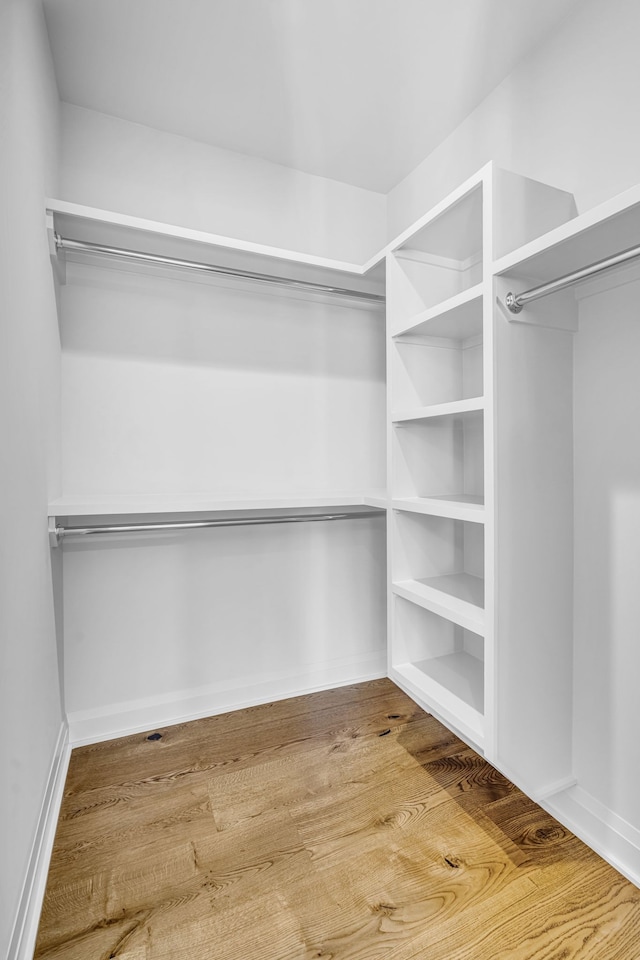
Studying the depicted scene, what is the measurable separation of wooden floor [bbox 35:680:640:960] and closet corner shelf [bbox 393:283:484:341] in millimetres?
1478

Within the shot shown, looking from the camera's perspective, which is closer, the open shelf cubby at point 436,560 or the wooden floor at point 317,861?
the wooden floor at point 317,861

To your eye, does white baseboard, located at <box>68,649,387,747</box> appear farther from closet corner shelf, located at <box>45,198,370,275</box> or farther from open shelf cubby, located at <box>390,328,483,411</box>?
closet corner shelf, located at <box>45,198,370,275</box>

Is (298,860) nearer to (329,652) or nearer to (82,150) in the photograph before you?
(329,652)

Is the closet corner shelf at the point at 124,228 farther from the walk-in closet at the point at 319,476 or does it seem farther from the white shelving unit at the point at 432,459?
the white shelving unit at the point at 432,459

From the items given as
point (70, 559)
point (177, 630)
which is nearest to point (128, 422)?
point (70, 559)

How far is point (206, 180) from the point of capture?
6.38 feet

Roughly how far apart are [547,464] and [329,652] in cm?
131

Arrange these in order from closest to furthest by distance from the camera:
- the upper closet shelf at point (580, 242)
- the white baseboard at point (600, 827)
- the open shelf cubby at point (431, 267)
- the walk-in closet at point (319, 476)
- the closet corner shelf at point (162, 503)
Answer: the upper closet shelf at point (580, 242)
the walk-in closet at point (319, 476)
the white baseboard at point (600, 827)
the closet corner shelf at point (162, 503)
the open shelf cubby at point (431, 267)

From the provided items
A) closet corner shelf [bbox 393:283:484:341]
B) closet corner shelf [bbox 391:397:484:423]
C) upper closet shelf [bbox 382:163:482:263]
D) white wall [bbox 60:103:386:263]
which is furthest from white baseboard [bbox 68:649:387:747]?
white wall [bbox 60:103:386:263]

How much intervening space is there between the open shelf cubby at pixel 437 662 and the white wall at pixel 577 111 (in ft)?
4.71

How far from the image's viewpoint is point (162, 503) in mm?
1597

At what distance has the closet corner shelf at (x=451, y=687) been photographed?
4.51 feet

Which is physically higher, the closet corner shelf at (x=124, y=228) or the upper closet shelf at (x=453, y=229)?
the closet corner shelf at (x=124, y=228)

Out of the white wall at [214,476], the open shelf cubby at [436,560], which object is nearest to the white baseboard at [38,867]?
the white wall at [214,476]
